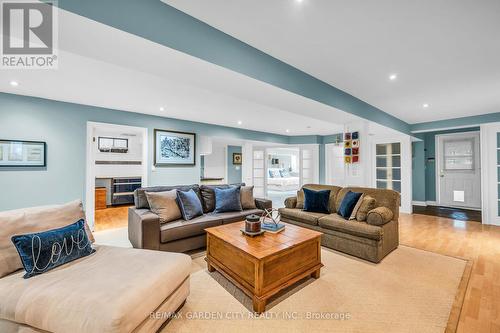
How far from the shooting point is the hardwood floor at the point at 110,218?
14.3ft

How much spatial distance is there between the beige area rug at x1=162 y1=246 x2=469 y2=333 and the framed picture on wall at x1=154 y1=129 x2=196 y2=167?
2887mm

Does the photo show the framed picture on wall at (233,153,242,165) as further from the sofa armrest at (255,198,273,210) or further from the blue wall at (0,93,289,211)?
the sofa armrest at (255,198,273,210)

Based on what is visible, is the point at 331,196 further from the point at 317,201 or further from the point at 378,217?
the point at 378,217

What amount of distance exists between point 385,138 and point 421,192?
2231mm

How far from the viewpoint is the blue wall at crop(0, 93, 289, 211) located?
3303mm

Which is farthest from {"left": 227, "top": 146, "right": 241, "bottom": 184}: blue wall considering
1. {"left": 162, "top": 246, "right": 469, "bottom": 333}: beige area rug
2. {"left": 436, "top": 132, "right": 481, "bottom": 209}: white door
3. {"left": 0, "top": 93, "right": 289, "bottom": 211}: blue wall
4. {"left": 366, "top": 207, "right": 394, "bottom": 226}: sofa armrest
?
{"left": 436, "top": 132, "right": 481, "bottom": 209}: white door

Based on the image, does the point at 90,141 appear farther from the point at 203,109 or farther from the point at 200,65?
the point at 200,65

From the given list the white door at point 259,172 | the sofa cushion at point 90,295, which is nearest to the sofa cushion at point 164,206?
the sofa cushion at point 90,295

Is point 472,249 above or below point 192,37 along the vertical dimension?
below

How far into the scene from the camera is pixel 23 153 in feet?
11.1

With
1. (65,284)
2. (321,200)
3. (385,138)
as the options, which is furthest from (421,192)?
(65,284)

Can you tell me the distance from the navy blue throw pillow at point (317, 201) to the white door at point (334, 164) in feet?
12.5

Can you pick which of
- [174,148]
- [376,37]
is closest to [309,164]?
[174,148]

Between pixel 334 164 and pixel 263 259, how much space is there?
6.18 metres
